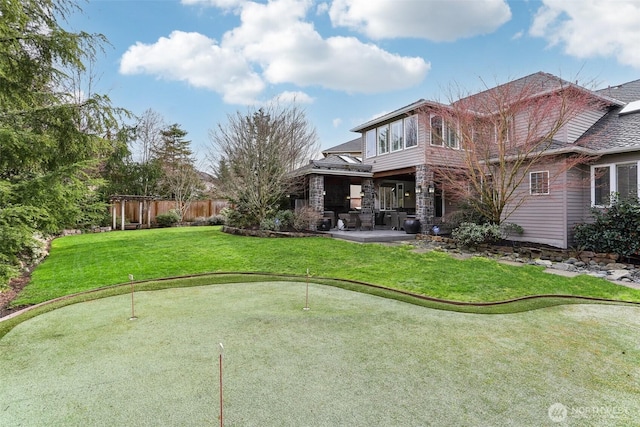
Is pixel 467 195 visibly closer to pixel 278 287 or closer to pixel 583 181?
pixel 583 181

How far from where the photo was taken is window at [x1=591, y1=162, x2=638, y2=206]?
952 centimetres

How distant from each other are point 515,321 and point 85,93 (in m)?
25.4

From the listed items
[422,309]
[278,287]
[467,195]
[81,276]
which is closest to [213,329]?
[278,287]

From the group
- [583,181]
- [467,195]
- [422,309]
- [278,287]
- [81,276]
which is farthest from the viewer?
[467,195]

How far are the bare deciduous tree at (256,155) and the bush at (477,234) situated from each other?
7871 mm

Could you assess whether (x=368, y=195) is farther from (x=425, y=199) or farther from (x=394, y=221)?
(x=425, y=199)

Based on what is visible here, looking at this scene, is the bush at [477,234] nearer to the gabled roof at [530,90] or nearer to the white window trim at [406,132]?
the gabled roof at [530,90]

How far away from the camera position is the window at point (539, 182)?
1098 cm

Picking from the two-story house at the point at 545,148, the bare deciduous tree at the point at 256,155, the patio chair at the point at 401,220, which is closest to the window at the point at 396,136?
the two-story house at the point at 545,148

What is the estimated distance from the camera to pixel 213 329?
152 inches

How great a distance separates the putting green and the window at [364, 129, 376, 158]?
13091 millimetres

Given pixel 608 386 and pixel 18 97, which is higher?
pixel 18 97

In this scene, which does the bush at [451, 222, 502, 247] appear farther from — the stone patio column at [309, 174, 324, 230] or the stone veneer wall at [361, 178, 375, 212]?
the stone patio column at [309, 174, 324, 230]

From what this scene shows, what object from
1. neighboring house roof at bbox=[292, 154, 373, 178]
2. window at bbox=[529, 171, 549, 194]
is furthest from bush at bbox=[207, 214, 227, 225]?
window at bbox=[529, 171, 549, 194]
